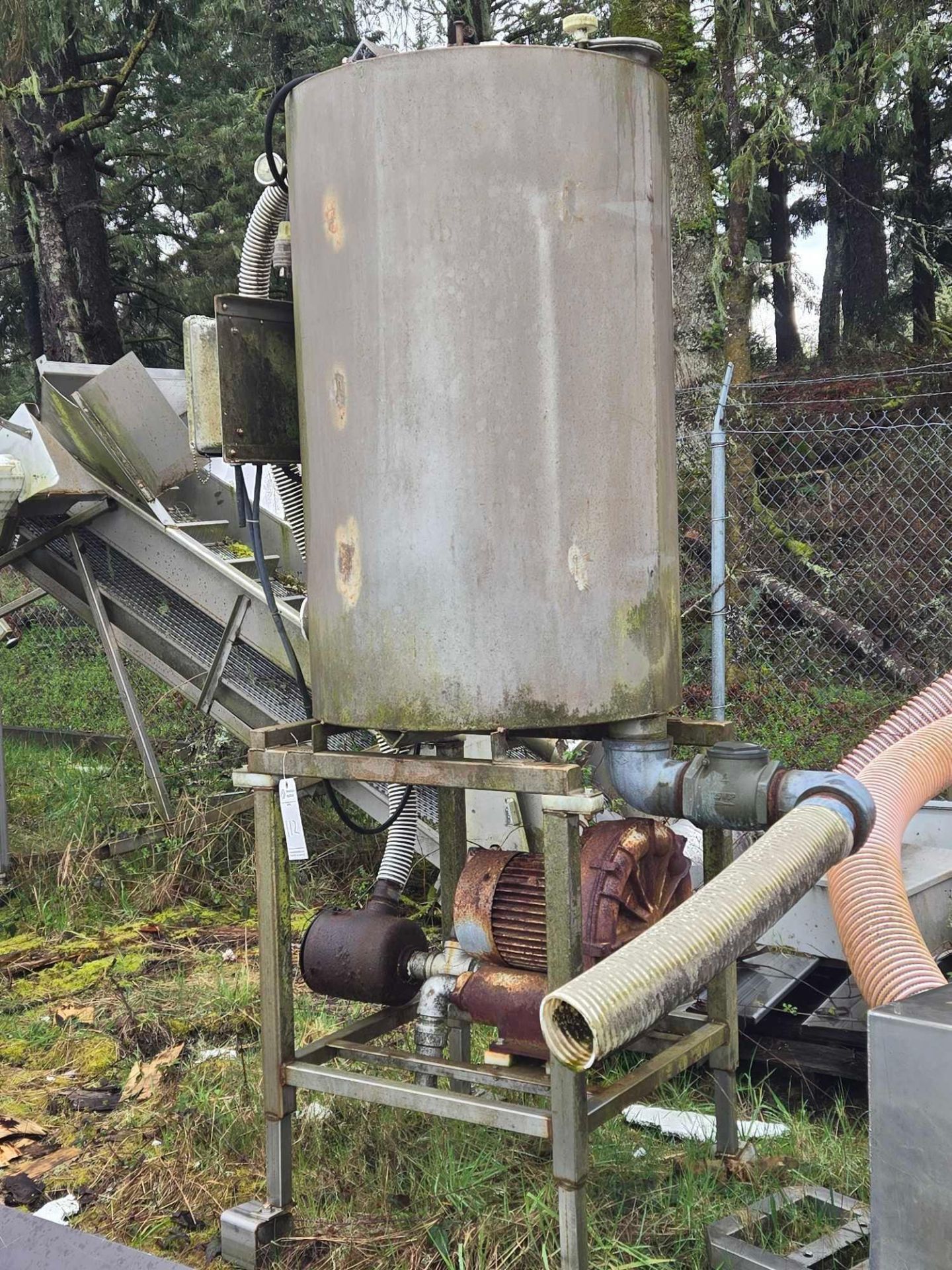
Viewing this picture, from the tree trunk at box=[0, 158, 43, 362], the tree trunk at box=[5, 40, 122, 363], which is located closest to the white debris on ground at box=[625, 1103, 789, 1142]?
the tree trunk at box=[5, 40, 122, 363]

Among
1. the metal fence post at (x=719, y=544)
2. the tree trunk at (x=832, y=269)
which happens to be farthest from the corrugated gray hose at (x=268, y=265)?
the tree trunk at (x=832, y=269)

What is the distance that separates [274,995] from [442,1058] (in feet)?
1.51

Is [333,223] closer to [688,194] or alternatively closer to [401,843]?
[401,843]

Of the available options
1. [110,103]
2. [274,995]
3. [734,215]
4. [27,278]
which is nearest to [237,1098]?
[274,995]

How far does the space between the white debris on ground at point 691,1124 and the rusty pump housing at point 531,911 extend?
65 centimetres

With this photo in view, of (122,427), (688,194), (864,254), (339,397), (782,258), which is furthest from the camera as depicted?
(782,258)

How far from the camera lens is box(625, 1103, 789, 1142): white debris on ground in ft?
11.0

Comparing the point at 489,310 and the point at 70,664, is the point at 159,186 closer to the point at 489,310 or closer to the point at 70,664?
the point at 70,664

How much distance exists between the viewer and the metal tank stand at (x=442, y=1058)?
2574 millimetres

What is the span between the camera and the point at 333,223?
2.72 meters

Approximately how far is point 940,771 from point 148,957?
331cm

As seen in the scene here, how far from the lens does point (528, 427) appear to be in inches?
101

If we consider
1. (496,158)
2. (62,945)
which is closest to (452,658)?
(496,158)

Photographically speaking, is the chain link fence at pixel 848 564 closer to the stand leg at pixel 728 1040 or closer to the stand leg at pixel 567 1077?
the stand leg at pixel 728 1040
